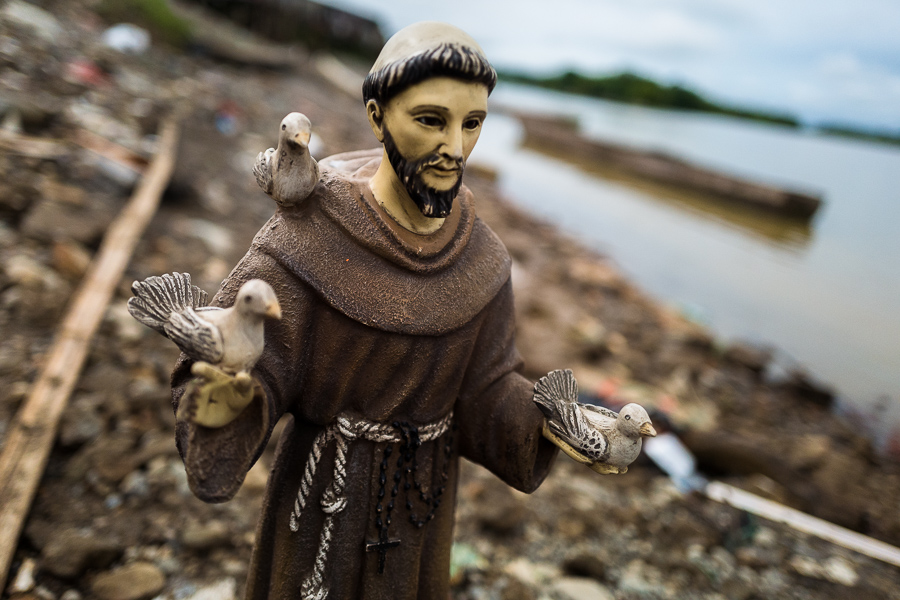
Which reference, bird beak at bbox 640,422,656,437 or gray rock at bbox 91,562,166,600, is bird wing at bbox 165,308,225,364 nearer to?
bird beak at bbox 640,422,656,437

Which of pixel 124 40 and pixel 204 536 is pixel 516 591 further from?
pixel 124 40

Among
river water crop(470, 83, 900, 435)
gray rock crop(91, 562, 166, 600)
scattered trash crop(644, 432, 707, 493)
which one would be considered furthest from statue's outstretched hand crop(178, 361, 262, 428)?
river water crop(470, 83, 900, 435)

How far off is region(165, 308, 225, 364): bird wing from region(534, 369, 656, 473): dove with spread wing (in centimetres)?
70

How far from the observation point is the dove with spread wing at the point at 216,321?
101 centimetres

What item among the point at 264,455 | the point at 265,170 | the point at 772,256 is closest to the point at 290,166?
the point at 265,170

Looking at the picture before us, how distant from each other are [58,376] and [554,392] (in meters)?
2.64

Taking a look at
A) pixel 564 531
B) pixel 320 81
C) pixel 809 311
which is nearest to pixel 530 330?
pixel 564 531

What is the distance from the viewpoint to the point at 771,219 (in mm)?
12961

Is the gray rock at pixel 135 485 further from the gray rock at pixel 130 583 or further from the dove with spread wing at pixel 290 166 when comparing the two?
the dove with spread wing at pixel 290 166

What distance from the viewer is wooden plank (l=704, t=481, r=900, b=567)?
10.6ft

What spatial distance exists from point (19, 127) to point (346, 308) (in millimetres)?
4955

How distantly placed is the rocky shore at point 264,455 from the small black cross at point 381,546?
1.31 meters

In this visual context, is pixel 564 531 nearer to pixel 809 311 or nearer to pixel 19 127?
pixel 19 127

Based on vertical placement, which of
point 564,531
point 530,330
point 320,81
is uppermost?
point 320,81
